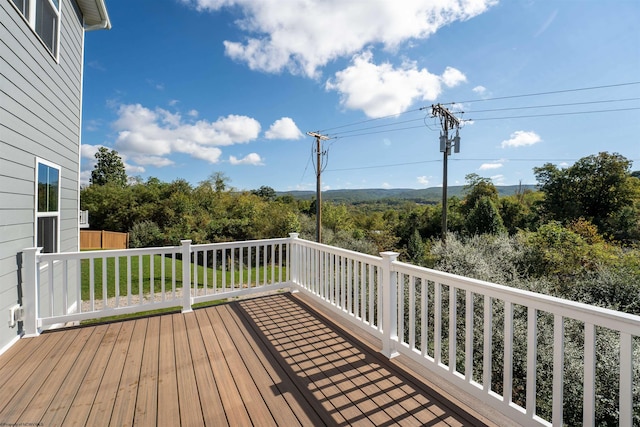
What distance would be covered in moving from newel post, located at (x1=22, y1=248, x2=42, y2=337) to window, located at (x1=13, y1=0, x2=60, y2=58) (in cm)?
247

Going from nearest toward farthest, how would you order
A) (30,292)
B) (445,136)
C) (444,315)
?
(30,292)
(444,315)
(445,136)

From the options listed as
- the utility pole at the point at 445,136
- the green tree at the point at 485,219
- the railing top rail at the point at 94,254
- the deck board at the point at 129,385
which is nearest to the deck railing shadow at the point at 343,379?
the deck board at the point at 129,385

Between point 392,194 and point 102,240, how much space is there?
3656cm

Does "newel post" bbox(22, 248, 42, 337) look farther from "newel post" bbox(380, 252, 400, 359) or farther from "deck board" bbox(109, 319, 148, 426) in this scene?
"newel post" bbox(380, 252, 400, 359)

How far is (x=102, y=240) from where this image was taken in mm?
15398

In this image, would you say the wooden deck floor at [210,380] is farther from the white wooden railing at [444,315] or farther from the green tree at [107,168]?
the green tree at [107,168]

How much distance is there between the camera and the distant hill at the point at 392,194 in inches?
1054

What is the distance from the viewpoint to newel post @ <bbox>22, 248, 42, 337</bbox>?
2.91 meters

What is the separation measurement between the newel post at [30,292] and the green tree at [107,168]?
2922 centimetres

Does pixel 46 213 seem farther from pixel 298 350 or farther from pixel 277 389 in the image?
pixel 277 389

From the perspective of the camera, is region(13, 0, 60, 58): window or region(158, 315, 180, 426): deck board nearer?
region(158, 315, 180, 426): deck board

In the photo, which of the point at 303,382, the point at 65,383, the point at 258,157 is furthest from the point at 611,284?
the point at 258,157

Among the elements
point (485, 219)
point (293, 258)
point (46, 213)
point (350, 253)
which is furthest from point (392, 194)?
point (46, 213)

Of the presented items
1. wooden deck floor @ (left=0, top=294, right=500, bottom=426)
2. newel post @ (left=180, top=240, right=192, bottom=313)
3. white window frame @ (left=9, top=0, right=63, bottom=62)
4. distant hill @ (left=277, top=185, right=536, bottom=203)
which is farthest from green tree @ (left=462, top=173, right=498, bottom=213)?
white window frame @ (left=9, top=0, right=63, bottom=62)
